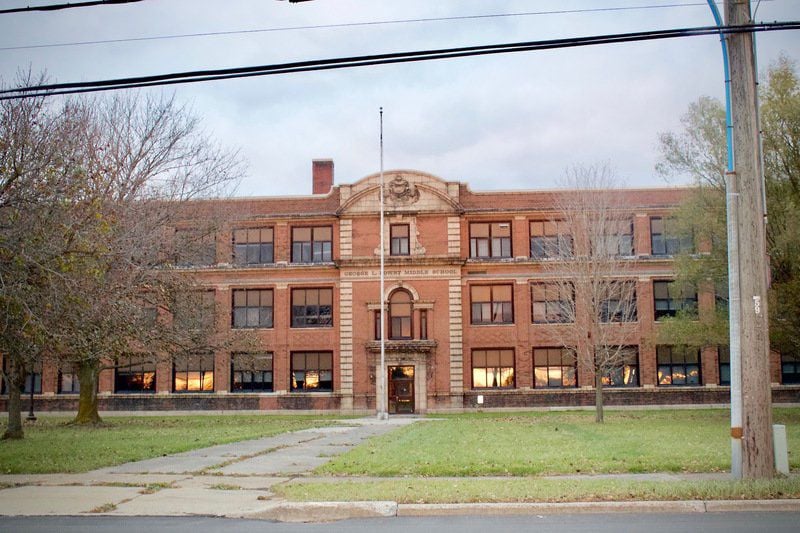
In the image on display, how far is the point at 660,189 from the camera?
45.9 metres

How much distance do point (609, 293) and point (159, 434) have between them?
61.9 ft

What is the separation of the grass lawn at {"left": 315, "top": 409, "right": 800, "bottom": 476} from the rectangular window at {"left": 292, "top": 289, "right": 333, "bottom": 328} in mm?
19821

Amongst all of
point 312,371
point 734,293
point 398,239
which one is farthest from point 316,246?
point 734,293

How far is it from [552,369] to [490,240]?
797 cm

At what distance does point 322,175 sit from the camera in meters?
50.8

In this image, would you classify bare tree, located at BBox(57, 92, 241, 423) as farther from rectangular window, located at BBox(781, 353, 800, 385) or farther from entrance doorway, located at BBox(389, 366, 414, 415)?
rectangular window, located at BBox(781, 353, 800, 385)

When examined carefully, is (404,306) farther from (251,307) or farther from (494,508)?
(494,508)

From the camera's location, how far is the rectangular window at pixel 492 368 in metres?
45.8

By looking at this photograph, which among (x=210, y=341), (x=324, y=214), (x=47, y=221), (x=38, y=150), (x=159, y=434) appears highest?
(x=324, y=214)

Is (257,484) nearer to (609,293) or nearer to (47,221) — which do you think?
(47,221)

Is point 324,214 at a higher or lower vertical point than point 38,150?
higher

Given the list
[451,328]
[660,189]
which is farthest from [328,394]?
[660,189]

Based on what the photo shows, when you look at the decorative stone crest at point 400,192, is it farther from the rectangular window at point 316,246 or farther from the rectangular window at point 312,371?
the rectangular window at point 312,371

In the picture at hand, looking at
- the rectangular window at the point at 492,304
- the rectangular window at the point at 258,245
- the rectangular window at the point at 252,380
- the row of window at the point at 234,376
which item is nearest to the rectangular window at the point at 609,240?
the rectangular window at the point at 492,304
